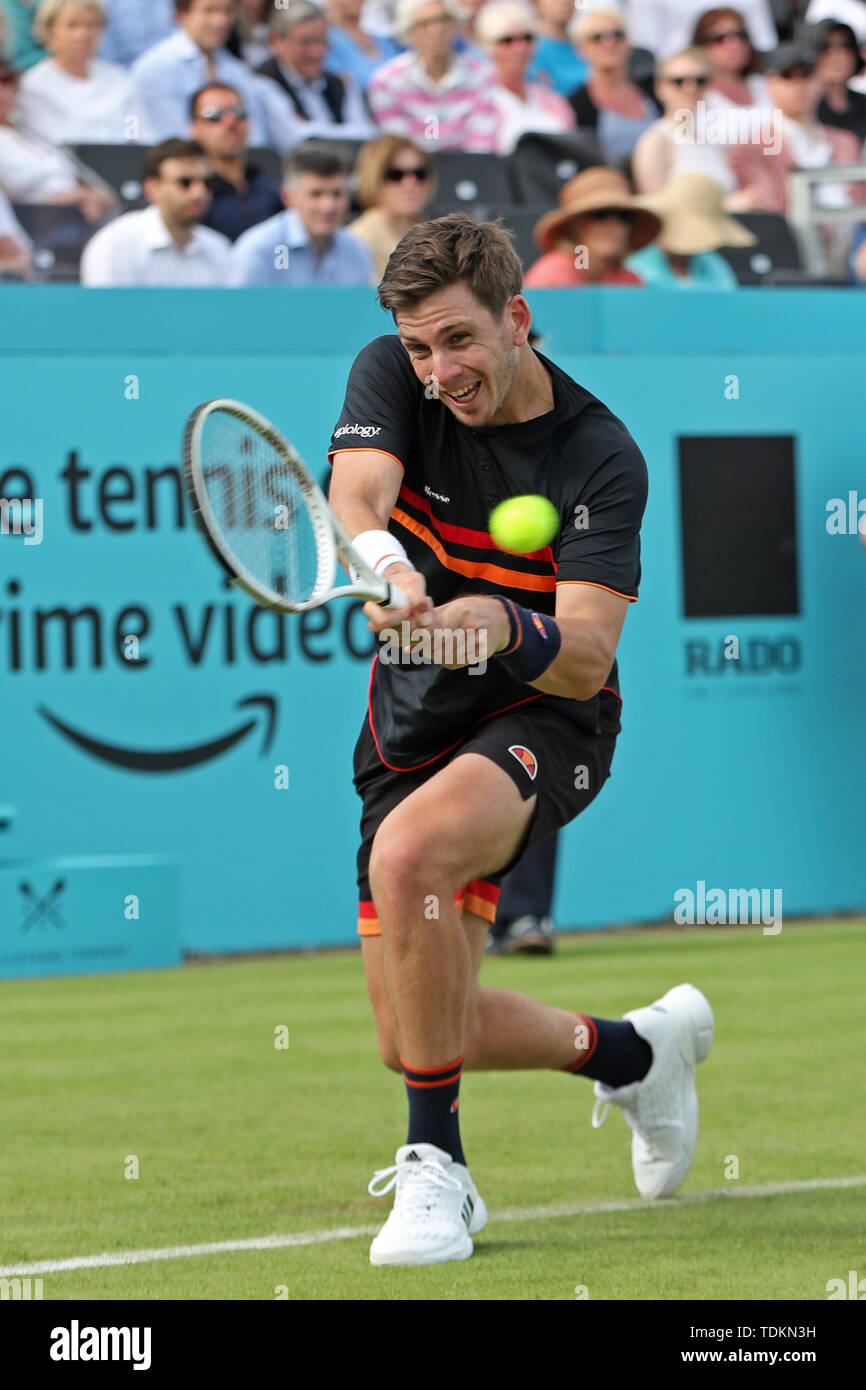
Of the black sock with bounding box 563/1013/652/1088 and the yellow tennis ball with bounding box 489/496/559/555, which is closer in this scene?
the yellow tennis ball with bounding box 489/496/559/555

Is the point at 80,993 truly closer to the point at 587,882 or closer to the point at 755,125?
the point at 587,882

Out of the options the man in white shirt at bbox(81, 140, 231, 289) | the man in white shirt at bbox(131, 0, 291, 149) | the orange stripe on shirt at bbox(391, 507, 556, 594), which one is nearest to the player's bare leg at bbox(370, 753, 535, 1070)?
the orange stripe on shirt at bbox(391, 507, 556, 594)

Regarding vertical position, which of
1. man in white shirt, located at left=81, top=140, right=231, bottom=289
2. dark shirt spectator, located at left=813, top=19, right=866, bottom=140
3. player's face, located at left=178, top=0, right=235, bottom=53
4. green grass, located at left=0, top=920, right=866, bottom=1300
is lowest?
green grass, located at left=0, top=920, right=866, bottom=1300

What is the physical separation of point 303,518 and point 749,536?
7.26 metres

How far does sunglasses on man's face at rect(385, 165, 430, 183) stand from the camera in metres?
10.6

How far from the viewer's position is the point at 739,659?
10.7 metres

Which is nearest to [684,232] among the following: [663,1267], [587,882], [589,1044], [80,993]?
[587,882]

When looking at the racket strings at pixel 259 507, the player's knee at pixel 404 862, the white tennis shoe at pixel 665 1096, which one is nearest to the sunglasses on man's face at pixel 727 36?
the white tennis shoe at pixel 665 1096

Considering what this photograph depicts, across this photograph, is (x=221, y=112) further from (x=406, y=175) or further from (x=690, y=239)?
(x=690, y=239)

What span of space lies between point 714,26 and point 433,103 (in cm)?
235

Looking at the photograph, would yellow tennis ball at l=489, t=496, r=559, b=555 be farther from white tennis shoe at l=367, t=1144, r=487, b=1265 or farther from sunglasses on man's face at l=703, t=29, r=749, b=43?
sunglasses on man's face at l=703, t=29, r=749, b=43

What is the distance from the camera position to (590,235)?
10898 millimetres

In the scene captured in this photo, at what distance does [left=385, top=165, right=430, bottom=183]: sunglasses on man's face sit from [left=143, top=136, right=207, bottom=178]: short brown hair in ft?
3.34

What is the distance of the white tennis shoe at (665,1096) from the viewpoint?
465cm
